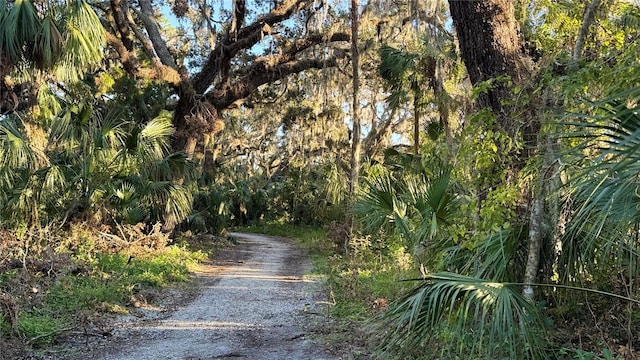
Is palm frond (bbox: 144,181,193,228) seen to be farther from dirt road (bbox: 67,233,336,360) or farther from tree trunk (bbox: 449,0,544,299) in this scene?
tree trunk (bbox: 449,0,544,299)

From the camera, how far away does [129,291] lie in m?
7.89

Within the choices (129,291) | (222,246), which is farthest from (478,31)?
(222,246)

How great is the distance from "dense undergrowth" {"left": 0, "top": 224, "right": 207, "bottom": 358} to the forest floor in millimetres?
303

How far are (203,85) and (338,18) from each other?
4568mm

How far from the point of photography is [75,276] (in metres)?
8.12

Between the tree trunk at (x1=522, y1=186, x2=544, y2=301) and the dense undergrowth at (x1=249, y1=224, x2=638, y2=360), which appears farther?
the tree trunk at (x1=522, y1=186, x2=544, y2=301)

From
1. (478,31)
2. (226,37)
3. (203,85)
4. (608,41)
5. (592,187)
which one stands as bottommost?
(592,187)

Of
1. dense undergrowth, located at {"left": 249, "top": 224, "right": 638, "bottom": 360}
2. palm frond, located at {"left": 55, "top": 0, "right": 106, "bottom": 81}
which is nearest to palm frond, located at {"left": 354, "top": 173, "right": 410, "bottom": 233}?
dense undergrowth, located at {"left": 249, "top": 224, "right": 638, "bottom": 360}

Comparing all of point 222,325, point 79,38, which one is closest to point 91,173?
point 79,38

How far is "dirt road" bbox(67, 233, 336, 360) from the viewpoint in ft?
17.5

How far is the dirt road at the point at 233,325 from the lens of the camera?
5320 mm

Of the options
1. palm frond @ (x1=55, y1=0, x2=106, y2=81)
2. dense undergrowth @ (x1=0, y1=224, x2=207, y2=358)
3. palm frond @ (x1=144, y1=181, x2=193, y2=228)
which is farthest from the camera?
palm frond @ (x1=144, y1=181, x2=193, y2=228)

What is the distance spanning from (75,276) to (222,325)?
3093 mm

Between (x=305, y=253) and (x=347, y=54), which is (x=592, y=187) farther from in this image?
(x=305, y=253)
